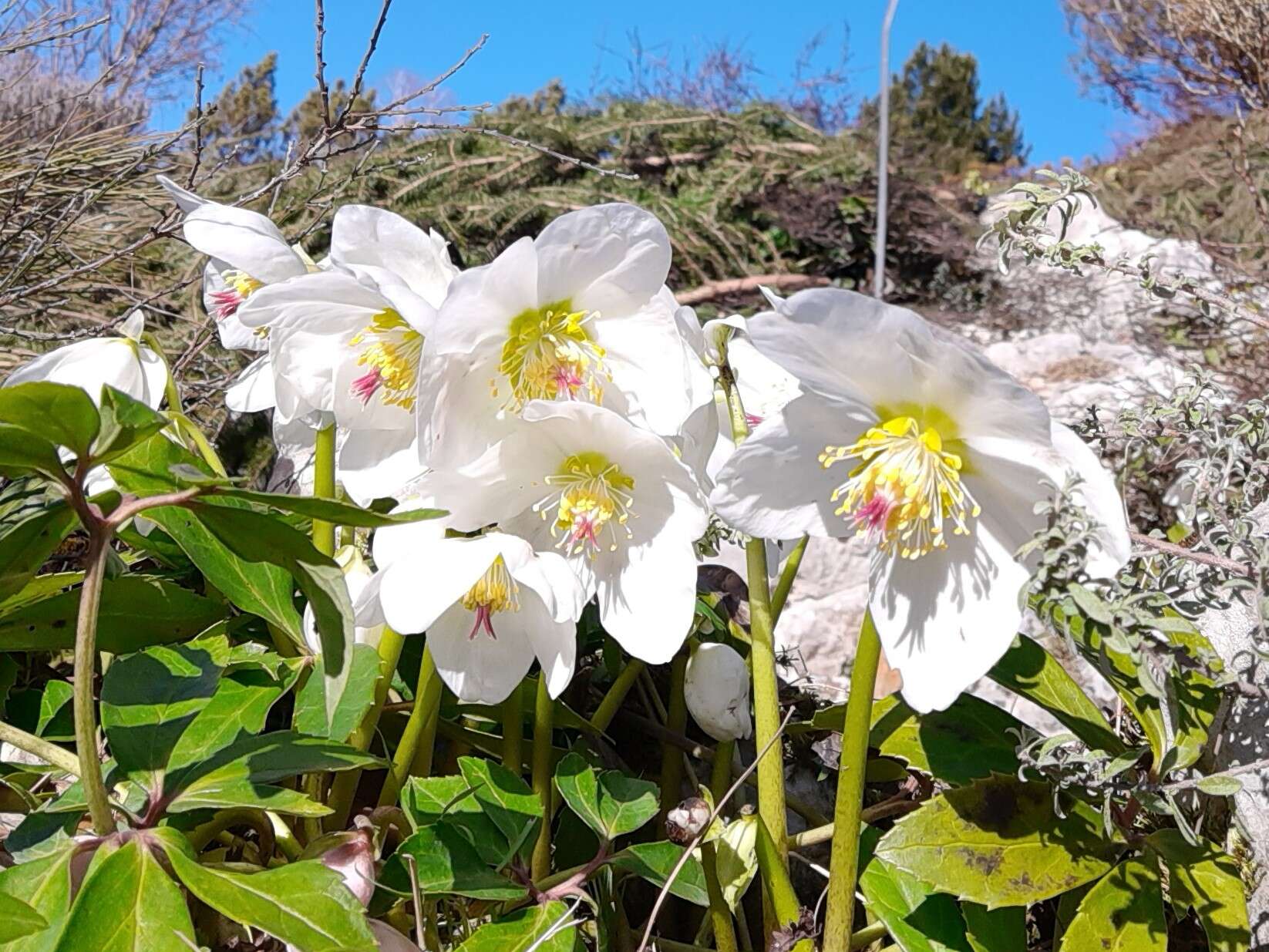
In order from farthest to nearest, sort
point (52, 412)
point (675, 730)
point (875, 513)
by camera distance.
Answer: point (675, 730) → point (875, 513) → point (52, 412)

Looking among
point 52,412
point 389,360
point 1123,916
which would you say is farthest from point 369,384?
point 1123,916

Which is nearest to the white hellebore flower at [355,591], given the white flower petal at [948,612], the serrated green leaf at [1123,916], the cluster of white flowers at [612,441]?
the cluster of white flowers at [612,441]

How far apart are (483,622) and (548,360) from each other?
158mm

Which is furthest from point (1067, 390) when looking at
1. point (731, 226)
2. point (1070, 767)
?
point (1070, 767)

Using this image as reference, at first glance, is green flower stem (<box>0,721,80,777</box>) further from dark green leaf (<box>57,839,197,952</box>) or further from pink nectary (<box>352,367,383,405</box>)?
pink nectary (<box>352,367,383,405</box>)

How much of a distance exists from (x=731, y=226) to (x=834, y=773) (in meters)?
3.13

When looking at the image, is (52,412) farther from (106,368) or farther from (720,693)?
(720,693)

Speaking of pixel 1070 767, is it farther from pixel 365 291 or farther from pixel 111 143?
pixel 111 143

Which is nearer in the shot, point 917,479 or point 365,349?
point 917,479

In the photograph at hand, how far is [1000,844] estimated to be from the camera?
1.85 ft

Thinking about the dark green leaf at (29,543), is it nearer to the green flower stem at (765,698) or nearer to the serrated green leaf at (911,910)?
the green flower stem at (765,698)

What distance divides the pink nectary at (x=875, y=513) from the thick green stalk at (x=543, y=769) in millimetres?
226

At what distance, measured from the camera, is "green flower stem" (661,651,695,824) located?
29.1 inches

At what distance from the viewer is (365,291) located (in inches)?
23.8
